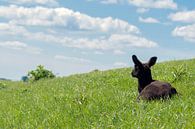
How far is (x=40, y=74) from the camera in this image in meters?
39.2

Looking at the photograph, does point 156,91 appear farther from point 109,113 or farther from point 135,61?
point 109,113

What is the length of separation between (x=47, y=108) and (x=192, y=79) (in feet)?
18.2

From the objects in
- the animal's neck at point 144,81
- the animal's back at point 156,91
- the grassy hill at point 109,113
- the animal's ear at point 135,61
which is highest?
the animal's ear at point 135,61

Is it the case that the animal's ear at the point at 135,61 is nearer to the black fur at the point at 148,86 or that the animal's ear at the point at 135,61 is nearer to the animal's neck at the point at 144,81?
the black fur at the point at 148,86

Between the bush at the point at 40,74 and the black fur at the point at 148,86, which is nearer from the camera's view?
the black fur at the point at 148,86

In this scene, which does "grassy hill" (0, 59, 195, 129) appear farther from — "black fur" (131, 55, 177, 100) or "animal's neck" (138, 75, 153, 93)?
"animal's neck" (138, 75, 153, 93)

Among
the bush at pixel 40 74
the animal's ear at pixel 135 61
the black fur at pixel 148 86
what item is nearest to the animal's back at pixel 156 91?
the black fur at pixel 148 86

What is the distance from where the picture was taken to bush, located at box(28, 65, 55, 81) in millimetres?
38662

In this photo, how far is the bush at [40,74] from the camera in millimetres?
38662

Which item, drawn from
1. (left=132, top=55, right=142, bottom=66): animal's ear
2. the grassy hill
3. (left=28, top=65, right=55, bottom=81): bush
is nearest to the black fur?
(left=132, top=55, right=142, bottom=66): animal's ear

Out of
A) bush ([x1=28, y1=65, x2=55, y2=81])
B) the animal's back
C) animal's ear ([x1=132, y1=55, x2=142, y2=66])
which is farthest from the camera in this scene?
bush ([x1=28, y1=65, x2=55, y2=81])

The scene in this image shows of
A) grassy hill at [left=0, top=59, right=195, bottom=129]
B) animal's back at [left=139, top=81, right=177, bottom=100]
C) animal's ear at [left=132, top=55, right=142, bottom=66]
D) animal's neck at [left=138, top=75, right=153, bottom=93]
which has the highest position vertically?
animal's ear at [left=132, top=55, right=142, bottom=66]

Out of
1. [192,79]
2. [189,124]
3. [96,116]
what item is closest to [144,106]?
[96,116]

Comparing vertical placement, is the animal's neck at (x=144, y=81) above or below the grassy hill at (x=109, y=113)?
above
